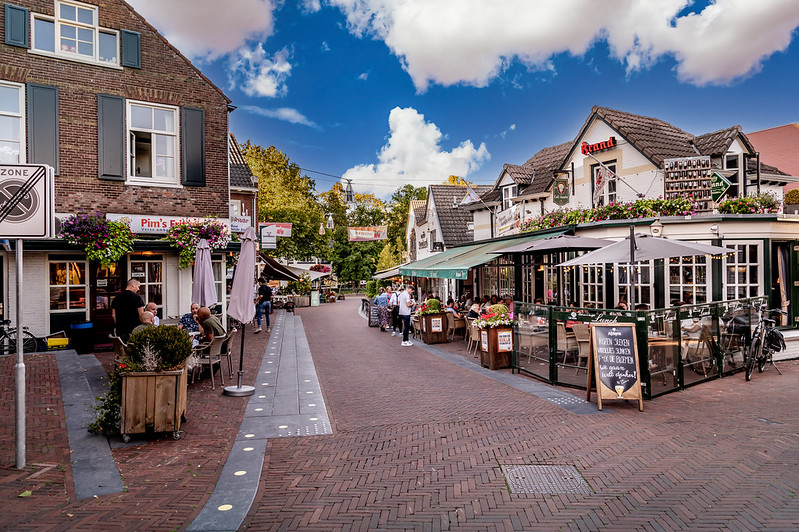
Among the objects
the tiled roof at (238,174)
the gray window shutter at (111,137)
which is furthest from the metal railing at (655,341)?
the tiled roof at (238,174)

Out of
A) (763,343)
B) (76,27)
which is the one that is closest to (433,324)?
(763,343)

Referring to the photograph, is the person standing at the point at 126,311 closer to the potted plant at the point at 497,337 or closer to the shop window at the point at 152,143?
the shop window at the point at 152,143

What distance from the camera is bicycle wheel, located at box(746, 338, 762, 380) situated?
9.53m

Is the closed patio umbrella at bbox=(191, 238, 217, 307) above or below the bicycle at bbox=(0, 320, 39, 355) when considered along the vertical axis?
above

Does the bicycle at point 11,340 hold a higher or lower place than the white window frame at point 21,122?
lower

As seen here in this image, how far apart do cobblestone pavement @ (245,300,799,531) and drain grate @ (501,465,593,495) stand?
80 mm

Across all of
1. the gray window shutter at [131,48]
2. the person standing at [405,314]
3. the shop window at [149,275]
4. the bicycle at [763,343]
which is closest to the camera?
the bicycle at [763,343]

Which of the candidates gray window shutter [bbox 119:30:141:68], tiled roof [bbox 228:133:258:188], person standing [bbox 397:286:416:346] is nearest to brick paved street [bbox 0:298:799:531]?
person standing [bbox 397:286:416:346]

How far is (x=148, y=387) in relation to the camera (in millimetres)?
A: 6012

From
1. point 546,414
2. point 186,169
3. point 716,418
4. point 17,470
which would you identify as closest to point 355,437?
point 546,414

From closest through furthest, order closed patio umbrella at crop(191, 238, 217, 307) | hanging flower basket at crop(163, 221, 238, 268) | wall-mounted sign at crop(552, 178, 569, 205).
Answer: closed patio umbrella at crop(191, 238, 217, 307)
hanging flower basket at crop(163, 221, 238, 268)
wall-mounted sign at crop(552, 178, 569, 205)

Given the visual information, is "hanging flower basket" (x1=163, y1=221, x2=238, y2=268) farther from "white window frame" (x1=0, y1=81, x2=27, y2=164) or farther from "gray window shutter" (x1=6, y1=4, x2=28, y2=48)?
"gray window shutter" (x1=6, y1=4, x2=28, y2=48)

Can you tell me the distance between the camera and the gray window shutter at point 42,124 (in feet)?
38.6

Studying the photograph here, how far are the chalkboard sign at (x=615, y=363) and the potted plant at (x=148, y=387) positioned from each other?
5.77m
